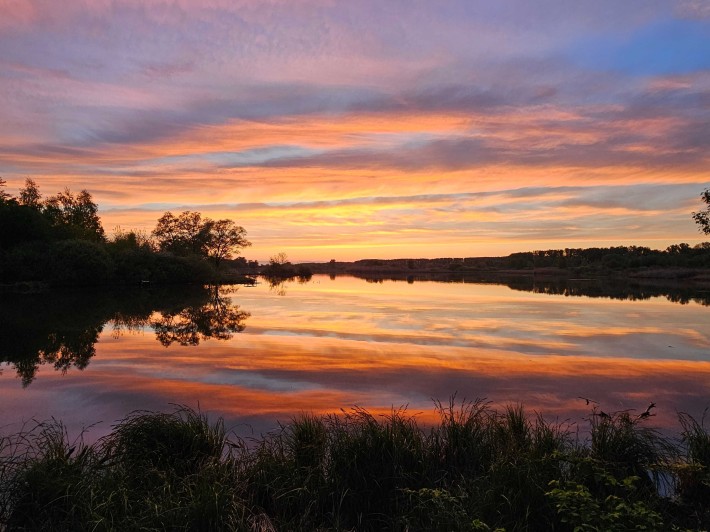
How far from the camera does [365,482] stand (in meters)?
6.57

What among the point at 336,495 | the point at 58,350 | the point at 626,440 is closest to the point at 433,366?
the point at 626,440

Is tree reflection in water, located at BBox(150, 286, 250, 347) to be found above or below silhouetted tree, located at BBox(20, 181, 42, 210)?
below

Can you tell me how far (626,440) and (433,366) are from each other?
29.7 ft

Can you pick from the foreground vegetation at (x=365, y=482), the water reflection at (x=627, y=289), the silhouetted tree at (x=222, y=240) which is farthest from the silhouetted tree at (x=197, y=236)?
the foreground vegetation at (x=365, y=482)

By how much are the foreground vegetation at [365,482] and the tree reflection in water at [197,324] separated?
1494cm

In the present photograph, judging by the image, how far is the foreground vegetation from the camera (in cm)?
525

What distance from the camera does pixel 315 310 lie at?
34.5 metres

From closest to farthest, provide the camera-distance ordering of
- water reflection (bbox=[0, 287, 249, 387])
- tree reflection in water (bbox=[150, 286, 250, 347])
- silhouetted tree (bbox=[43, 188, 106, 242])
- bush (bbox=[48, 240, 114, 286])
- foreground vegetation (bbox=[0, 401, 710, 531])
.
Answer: foreground vegetation (bbox=[0, 401, 710, 531])
water reflection (bbox=[0, 287, 249, 387])
tree reflection in water (bbox=[150, 286, 250, 347])
bush (bbox=[48, 240, 114, 286])
silhouetted tree (bbox=[43, 188, 106, 242])

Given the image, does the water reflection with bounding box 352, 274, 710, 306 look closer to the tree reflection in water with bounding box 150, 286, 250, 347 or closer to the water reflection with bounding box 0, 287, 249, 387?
the tree reflection in water with bounding box 150, 286, 250, 347

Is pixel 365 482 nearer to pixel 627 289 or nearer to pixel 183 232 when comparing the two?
pixel 627 289

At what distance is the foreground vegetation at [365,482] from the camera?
5246mm

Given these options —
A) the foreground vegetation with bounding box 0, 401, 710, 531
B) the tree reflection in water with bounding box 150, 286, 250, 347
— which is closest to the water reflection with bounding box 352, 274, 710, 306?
the tree reflection in water with bounding box 150, 286, 250, 347

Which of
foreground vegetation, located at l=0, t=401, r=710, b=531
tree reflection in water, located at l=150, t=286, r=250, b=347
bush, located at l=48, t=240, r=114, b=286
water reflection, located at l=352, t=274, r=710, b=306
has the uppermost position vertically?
bush, located at l=48, t=240, r=114, b=286

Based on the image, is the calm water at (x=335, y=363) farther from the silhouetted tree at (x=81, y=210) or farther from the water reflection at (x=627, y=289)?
the silhouetted tree at (x=81, y=210)
